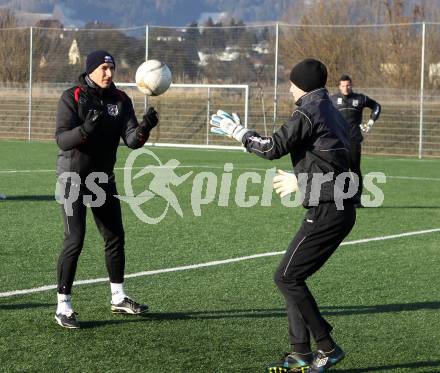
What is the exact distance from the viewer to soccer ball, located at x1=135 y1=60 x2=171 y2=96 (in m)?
8.47

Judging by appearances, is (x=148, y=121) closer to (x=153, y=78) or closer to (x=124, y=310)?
(x=153, y=78)

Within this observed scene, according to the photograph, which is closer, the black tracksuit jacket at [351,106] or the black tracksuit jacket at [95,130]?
the black tracksuit jacket at [95,130]

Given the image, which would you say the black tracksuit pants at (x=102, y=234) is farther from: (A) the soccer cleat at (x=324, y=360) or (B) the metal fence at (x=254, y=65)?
(B) the metal fence at (x=254, y=65)

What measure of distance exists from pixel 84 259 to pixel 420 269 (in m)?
3.34

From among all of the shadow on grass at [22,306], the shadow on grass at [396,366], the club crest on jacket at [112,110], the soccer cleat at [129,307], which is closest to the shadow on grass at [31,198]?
the shadow on grass at [22,306]

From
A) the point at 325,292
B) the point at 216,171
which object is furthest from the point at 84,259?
the point at 216,171

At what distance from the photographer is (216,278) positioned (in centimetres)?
924

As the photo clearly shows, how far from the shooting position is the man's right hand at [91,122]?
7.08m

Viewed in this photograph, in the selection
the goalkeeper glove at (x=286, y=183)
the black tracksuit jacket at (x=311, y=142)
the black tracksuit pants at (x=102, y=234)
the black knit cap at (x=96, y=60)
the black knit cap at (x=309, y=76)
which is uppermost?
the black knit cap at (x=96, y=60)

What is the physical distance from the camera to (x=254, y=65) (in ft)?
118

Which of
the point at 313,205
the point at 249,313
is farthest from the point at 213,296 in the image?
the point at 313,205

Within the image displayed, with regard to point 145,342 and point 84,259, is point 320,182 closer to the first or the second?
point 145,342

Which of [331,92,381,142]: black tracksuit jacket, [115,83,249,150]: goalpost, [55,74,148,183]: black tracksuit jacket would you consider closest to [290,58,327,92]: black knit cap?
[55,74,148,183]: black tracksuit jacket

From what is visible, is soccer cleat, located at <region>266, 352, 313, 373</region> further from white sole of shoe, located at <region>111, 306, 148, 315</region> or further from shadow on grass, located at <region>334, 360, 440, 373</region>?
white sole of shoe, located at <region>111, 306, 148, 315</region>
